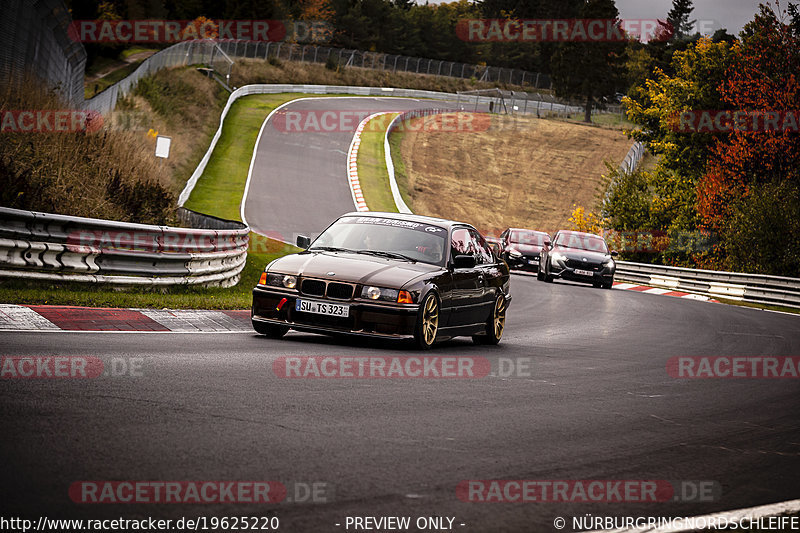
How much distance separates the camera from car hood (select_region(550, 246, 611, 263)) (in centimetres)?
2902

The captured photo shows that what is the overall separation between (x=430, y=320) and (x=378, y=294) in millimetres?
843

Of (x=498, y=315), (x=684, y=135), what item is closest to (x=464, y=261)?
(x=498, y=315)

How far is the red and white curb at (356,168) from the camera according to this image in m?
41.9

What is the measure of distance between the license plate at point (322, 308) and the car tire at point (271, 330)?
1.40ft

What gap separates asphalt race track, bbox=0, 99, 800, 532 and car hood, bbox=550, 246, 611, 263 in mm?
17117

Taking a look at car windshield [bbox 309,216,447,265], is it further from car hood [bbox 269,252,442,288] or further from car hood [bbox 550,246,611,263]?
car hood [bbox 550,246,611,263]

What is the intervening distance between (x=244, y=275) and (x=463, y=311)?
25.3 feet

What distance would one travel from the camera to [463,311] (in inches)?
471

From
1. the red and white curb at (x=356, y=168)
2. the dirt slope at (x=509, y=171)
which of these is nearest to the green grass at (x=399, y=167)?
the dirt slope at (x=509, y=171)

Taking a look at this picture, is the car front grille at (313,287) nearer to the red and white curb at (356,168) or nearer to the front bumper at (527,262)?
the front bumper at (527,262)

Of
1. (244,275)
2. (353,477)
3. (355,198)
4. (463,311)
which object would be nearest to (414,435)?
(353,477)

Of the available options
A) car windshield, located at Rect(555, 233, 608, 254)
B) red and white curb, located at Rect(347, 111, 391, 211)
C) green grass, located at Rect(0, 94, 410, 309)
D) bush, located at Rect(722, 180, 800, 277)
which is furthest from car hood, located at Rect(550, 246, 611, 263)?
red and white curb, located at Rect(347, 111, 391, 211)

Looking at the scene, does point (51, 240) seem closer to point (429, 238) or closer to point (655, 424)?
point (429, 238)

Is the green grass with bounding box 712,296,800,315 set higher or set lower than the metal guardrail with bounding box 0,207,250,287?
lower
